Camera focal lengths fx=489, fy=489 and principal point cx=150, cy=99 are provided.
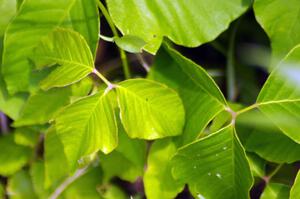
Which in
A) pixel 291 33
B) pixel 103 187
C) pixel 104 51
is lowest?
pixel 103 187

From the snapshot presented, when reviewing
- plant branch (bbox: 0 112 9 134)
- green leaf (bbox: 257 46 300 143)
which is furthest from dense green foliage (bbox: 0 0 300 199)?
plant branch (bbox: 0 112 9 134)

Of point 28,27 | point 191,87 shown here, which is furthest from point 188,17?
point 28,27

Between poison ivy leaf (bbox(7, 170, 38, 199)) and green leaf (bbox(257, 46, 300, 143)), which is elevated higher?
green leaf (bbox(257, 46, 300, 143))

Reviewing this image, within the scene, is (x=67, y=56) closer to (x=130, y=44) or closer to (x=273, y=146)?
(x=130, y=44)

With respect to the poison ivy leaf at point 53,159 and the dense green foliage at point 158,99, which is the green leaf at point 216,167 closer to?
the dense green foliage at point 158,99

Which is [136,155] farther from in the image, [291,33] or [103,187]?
[291,33]

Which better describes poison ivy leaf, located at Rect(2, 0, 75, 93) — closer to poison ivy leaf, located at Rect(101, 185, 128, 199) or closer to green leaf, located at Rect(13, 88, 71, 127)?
green leaf, located at Rect(13, 88, 71, 127)

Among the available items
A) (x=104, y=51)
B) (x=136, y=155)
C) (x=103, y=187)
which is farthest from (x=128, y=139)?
(x=104, y=51)
